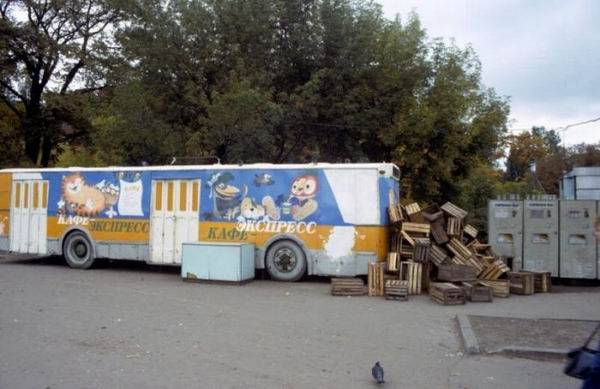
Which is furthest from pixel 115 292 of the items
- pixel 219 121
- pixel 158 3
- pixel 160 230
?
pixel 158 3

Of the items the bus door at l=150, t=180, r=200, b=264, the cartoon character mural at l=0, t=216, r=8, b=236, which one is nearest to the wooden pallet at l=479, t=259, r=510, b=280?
the bus door at l=150, t=180, r=200, b=264

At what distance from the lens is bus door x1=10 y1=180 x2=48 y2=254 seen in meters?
17.2

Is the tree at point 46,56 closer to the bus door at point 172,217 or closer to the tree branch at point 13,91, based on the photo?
the tree branch at point 13,91

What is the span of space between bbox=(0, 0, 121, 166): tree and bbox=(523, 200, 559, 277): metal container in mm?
19272

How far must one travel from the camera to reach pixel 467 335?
330 inches

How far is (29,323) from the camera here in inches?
364

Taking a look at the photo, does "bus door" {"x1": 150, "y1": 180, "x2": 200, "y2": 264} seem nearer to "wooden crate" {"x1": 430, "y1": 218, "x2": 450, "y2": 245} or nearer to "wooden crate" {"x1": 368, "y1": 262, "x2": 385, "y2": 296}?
"wooden crate" {"x1": 368, "y1": 262, "x2": 385, "y2": 296}

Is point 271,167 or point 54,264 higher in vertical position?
point 271,167

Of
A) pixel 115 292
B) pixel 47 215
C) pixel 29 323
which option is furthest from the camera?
pixel 47 215

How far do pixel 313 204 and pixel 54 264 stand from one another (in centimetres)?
889

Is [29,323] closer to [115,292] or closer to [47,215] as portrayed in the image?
[115,292]

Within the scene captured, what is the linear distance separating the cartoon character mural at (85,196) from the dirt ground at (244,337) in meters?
3.08

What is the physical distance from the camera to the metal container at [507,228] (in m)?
15.4

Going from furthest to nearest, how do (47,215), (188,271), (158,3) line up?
(158,3), (47,215), (188,271)
